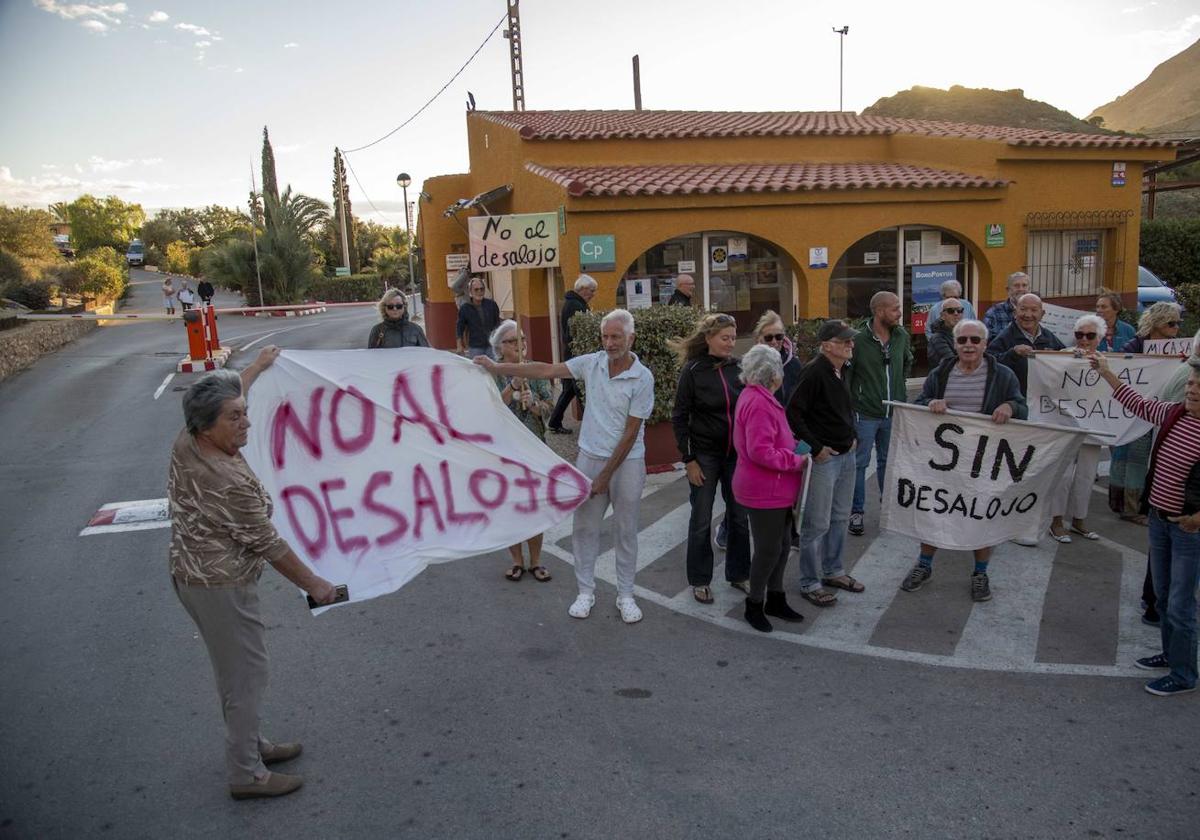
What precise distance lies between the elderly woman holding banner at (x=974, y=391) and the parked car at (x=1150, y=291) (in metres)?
13.6

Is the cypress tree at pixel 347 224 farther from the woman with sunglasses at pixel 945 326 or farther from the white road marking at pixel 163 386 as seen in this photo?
the woman with sunglasses at pixel 945 326

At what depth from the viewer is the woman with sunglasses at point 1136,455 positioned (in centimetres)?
718

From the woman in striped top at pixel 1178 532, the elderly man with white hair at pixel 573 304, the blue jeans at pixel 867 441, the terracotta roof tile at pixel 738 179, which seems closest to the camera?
the woman in striped top at pixel 1178 532

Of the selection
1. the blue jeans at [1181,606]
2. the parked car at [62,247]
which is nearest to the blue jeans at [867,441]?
the blue jeans at [1181,606]

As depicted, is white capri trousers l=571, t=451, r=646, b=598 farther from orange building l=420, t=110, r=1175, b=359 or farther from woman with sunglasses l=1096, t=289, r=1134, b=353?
orange building l=420, t=110, r=1175, b=359

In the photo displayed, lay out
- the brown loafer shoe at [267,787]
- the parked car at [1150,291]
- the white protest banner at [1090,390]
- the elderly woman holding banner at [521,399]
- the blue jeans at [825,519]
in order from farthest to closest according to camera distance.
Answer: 1. the parked car at [1150,291]
2. the white protest banner at [1090,390]
3. the elderly woman holding banner at [521,399]
4. the blue jeans at [825,519]
5. the brown loafer shoe at [267,787]

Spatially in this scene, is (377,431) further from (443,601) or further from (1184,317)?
(1184,317)

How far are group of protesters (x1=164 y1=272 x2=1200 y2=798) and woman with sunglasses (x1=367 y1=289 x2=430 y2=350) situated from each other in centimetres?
2

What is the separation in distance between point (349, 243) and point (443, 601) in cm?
6213

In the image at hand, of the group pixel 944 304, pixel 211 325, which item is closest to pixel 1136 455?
pixel 944 304

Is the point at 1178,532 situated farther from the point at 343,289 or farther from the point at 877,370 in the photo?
the point at 343,289

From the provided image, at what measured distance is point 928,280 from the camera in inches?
588

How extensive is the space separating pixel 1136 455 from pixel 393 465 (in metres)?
6.03

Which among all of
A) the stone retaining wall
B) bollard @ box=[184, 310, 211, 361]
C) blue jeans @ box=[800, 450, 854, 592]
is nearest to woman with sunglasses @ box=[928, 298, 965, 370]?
blue jeans @ box=[800, 450, 854, 592]
